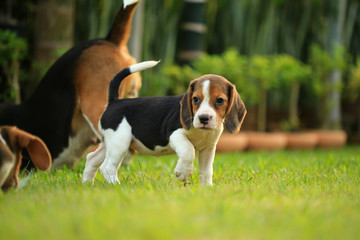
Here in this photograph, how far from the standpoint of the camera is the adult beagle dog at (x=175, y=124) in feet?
11.7

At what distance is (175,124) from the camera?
373cm

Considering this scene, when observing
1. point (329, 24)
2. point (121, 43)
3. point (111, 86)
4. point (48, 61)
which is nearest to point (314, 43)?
point (329, 24)

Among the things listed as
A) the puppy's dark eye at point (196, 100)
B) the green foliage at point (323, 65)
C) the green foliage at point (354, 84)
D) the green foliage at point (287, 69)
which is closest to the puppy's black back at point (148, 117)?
the puppy's dark eye at point (196, 100)

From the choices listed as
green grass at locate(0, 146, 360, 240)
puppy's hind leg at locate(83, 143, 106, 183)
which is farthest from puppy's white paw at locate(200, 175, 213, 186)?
puppy's hind leg at locate(83, 143, 106, 183)

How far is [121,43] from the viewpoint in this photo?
17.3ft

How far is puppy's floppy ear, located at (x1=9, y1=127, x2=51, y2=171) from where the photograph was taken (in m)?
3.40

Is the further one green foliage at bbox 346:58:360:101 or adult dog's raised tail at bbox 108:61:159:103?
green foliage at bbox 346:58:360:101

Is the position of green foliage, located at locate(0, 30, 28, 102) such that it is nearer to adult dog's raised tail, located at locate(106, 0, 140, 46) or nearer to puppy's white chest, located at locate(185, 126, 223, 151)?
adult dog's raised tail, located at locate(106, 0, 140, 46)

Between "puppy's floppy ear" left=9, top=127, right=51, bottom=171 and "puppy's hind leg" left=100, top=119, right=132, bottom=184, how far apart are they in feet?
1.64

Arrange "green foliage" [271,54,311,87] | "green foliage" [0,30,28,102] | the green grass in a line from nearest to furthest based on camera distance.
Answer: the green grass
"green foliage" [0,30,28,102]
"green foliage" [271,54,311,87]

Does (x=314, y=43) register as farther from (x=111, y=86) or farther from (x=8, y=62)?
(x=111, y=86)

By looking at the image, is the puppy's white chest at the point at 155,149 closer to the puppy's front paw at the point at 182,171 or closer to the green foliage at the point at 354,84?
the puppy's front paw at the point at 182,171

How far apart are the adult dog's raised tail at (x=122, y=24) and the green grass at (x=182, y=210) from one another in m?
1.72

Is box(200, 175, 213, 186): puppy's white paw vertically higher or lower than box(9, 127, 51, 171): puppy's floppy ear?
lower
